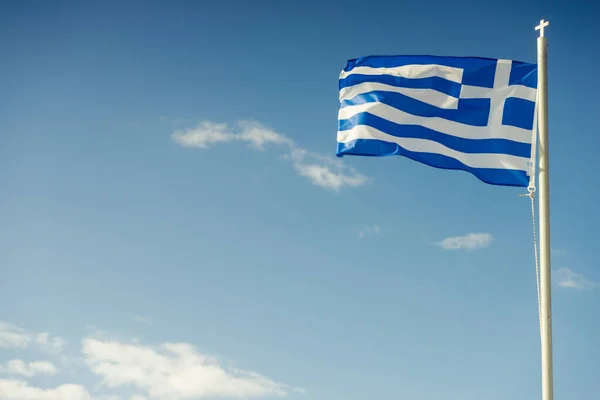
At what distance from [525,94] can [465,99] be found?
140 centimetres

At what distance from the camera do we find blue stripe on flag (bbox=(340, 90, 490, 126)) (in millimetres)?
17703

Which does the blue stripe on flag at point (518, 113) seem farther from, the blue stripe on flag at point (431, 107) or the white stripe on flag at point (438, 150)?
the white stripe on flag at point (438, 150)

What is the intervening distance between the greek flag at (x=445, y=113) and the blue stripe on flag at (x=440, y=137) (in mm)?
23

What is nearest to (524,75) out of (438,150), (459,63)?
(459,63)

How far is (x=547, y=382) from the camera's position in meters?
14.0

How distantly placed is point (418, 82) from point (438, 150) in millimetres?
1884

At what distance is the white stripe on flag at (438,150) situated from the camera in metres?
17.0

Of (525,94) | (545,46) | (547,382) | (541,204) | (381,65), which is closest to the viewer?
(547,382)

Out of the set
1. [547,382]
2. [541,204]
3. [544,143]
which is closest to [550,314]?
[547,382]

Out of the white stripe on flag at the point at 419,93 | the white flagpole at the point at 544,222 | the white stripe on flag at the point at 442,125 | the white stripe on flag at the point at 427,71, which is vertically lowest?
the white flagpole at the point at 544,222

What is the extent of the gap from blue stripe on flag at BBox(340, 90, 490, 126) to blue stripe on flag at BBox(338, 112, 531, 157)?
43 centimetres

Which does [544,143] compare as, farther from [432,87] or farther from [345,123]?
[345,123]

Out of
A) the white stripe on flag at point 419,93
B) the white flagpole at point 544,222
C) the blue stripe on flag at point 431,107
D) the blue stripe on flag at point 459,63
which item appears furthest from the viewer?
the white stripe on flag at point 419,93

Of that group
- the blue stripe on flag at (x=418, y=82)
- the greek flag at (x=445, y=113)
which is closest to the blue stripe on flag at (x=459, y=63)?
the greek flag at (x=445, y=113)
